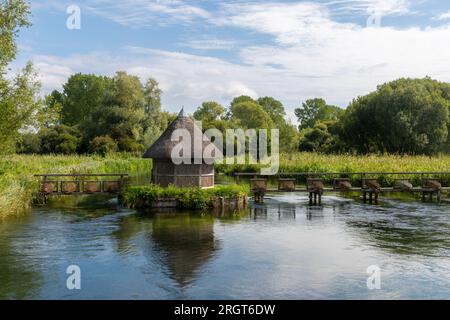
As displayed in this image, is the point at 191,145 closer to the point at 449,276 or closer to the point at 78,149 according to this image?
the point at 449,276

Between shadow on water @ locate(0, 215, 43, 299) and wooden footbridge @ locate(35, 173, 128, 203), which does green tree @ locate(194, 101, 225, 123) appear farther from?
shadow on water @ locate(0, 215, 43, 299)

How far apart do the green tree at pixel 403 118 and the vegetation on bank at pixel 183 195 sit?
Answer: 30.2 meters

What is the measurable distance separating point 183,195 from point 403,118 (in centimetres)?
3245

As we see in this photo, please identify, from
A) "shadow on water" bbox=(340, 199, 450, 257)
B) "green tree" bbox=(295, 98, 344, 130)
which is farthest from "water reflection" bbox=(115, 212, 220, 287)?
"green tree" bbox=(295, 98, 344, 130)

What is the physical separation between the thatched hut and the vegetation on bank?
83 cm

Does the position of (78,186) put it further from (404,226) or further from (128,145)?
(128,145)

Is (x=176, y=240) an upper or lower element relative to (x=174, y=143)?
lower

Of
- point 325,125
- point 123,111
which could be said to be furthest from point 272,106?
point 123,111

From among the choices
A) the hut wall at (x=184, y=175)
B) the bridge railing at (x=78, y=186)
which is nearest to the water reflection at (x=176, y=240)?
the hut wall at (x=184, y=175)

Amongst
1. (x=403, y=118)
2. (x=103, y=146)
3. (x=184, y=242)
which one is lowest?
(x=184, y=242)

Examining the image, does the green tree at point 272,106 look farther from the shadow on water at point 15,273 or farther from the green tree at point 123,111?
the shadow on water at point 15,273

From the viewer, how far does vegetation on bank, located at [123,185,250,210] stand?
22.8m

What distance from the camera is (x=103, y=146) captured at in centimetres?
5216

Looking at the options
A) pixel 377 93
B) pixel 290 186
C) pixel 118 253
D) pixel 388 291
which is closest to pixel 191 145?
pixel 290 186
